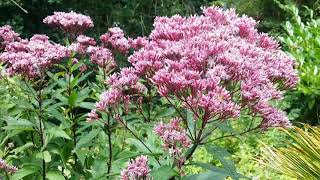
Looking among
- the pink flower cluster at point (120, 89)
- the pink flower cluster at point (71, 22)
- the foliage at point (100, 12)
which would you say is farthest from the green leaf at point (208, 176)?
the foliage at point (100, 12)

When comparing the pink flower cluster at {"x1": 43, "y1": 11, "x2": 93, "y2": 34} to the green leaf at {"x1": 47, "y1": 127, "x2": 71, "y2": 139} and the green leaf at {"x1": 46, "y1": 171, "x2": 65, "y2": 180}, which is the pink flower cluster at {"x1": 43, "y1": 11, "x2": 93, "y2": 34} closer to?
the green leaf at {"x1": 47, "y1": 127, "x2": 71, "y2": 139}

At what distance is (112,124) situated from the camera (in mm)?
2219

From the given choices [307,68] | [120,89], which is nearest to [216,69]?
[120,89]

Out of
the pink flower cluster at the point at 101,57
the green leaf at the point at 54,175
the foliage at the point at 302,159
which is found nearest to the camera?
the green leaf at the point at 54,175

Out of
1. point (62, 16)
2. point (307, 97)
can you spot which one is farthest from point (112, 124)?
point (307, 97)

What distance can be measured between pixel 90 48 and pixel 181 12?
436 cm

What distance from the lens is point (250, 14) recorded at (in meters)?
7.74

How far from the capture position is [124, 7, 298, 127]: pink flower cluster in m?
1.70

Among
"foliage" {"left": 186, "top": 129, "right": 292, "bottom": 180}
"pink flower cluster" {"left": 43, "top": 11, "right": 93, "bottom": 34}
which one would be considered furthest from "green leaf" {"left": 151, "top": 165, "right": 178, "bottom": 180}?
"foliage" {"left": 186, "top": 129, "right": 292, "bottom": 180}

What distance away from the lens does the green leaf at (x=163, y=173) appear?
178 centimetres

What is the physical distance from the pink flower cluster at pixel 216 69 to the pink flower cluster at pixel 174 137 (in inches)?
3.9

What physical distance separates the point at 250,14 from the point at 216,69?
620 centimetres

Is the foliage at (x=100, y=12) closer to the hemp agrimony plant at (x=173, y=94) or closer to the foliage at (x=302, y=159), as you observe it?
the foliage at (x=302, y=159)

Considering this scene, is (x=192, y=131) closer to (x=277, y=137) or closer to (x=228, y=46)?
(x=228, y=46)
